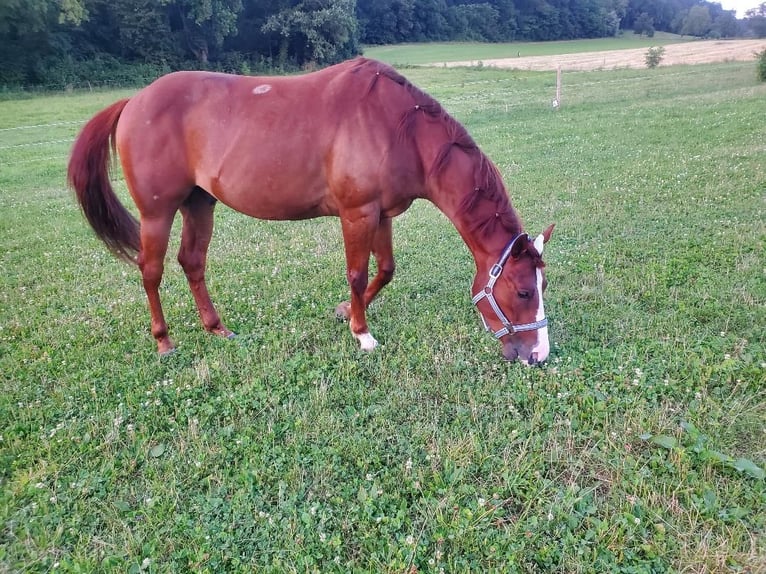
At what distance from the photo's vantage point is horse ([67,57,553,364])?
3816 millimetres

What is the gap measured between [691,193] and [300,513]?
774 centimetres

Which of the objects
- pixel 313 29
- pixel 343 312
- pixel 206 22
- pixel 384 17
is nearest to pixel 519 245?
pixel 343 312

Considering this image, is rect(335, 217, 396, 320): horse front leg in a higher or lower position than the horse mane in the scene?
lower

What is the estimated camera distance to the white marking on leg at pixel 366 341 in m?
4.34

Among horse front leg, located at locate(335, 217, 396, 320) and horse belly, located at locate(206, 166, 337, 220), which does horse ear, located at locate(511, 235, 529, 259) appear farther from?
horse belly, located at locate(206, 166, 337, 220)

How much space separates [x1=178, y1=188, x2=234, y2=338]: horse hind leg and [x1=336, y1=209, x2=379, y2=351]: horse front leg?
4.13 ft

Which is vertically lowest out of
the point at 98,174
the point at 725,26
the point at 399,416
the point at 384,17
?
the point at 399,416

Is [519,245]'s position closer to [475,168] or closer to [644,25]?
[475,168]

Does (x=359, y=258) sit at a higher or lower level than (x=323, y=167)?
lower

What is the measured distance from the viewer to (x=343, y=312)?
493 cm

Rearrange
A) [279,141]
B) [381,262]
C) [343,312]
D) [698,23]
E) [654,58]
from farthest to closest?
[698,23] → [654,58] → [343,312] → [381,262] → [279,141]

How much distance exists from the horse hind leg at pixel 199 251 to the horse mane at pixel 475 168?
1.96 meters

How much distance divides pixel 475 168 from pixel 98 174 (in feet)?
11.0

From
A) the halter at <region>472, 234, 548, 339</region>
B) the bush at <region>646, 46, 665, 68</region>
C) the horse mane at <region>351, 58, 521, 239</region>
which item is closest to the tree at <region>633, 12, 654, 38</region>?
the bush at <region>646, 46, 665, 68</region>
